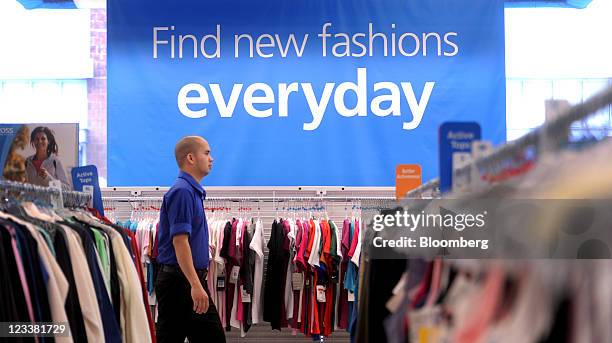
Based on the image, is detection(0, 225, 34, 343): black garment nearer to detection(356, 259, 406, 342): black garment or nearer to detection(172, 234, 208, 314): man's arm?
detection(356, 259, 406, 342): black garment

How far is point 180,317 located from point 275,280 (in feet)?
6.32

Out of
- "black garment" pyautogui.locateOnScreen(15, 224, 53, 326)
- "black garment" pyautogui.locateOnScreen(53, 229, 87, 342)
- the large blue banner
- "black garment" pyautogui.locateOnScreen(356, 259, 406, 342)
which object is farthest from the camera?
the large blue banner

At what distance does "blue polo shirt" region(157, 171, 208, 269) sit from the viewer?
13.5 ft

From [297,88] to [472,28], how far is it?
1.87 metres

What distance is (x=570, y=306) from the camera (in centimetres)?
105

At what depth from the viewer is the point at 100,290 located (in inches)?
116

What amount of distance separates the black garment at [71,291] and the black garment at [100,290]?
17 cm

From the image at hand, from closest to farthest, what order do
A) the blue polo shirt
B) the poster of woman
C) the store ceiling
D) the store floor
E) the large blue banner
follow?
the poster of woman
the blue polo shirt
the store floor
the large blue banner
the store ceiling

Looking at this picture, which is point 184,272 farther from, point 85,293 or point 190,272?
point 85,293

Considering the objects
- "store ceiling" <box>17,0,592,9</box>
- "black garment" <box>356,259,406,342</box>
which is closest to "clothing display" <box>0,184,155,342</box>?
"black garment" <box>356,259,406,342</box>

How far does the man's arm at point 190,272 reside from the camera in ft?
13.1

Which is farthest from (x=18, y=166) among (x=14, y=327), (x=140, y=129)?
(x=140, y=129)

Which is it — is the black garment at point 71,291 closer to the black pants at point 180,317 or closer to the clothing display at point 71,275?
the clothing display at point 71,275

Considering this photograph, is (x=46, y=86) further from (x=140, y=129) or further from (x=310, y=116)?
(x=310, y=116)
